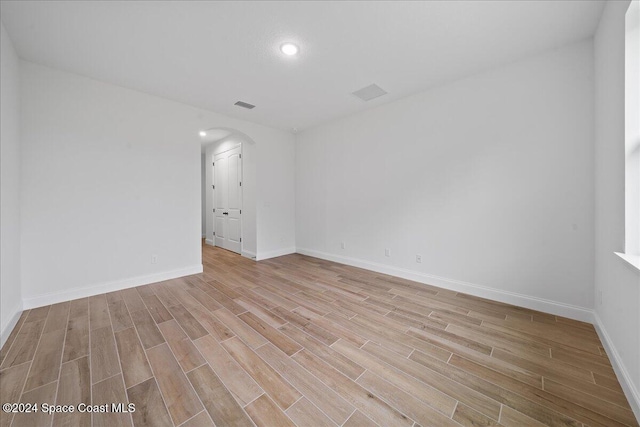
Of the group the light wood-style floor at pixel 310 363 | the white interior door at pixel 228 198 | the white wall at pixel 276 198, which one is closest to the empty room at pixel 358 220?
the light wood-style floor at pixel 310 363

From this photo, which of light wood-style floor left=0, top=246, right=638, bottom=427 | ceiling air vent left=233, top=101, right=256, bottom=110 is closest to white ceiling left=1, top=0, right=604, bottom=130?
ceiling air vent left=233, top=101, right=256, bottom=110

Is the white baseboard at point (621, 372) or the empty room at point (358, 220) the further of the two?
the empty room at point (358, 220)

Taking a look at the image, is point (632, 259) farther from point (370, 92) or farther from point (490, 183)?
point (370, 92)

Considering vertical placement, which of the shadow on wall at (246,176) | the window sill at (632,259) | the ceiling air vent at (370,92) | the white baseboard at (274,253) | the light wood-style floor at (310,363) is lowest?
the light wood-style floor at (310,363)

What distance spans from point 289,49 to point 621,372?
3673mm

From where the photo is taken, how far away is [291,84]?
3.16m

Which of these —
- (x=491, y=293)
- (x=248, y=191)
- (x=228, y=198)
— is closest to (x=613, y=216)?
(x=491, y=293)

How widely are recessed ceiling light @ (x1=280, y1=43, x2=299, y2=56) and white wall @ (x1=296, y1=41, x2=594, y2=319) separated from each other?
1885 millimetres

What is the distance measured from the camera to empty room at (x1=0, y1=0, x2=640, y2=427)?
149 centimetres

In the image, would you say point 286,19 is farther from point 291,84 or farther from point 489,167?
point 489,167

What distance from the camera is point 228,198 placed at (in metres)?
5.72

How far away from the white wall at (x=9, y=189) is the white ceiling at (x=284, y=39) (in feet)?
1.06

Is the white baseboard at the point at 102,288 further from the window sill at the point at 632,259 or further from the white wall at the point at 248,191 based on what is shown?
the window sill at the point at 632,259

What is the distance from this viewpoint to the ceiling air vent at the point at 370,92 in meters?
3.26
